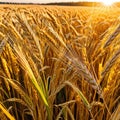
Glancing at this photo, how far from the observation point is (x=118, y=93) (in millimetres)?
1024

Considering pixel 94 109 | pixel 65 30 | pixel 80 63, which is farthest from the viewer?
pixel 65 30

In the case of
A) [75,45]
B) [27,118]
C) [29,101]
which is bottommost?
[27,118]

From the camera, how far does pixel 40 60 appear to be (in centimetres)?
77

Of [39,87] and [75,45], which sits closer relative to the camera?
[39,87]

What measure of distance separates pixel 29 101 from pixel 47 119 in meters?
0.09

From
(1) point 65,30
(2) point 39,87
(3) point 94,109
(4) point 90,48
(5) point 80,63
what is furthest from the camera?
(1) point 65,30

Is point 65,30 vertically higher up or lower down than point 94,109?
higher up

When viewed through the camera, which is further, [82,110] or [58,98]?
[58,98]

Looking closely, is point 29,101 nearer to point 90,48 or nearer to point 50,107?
point 50,107

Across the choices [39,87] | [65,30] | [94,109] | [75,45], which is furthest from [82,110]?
[65,30]

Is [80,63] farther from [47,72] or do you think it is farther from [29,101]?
[47,72]

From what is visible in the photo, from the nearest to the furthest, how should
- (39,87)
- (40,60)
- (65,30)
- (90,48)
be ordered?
(39,87) → (40,60) → (90,48) → (65,30)

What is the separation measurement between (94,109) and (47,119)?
0.16m

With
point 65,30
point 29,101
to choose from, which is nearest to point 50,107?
point 29,101
